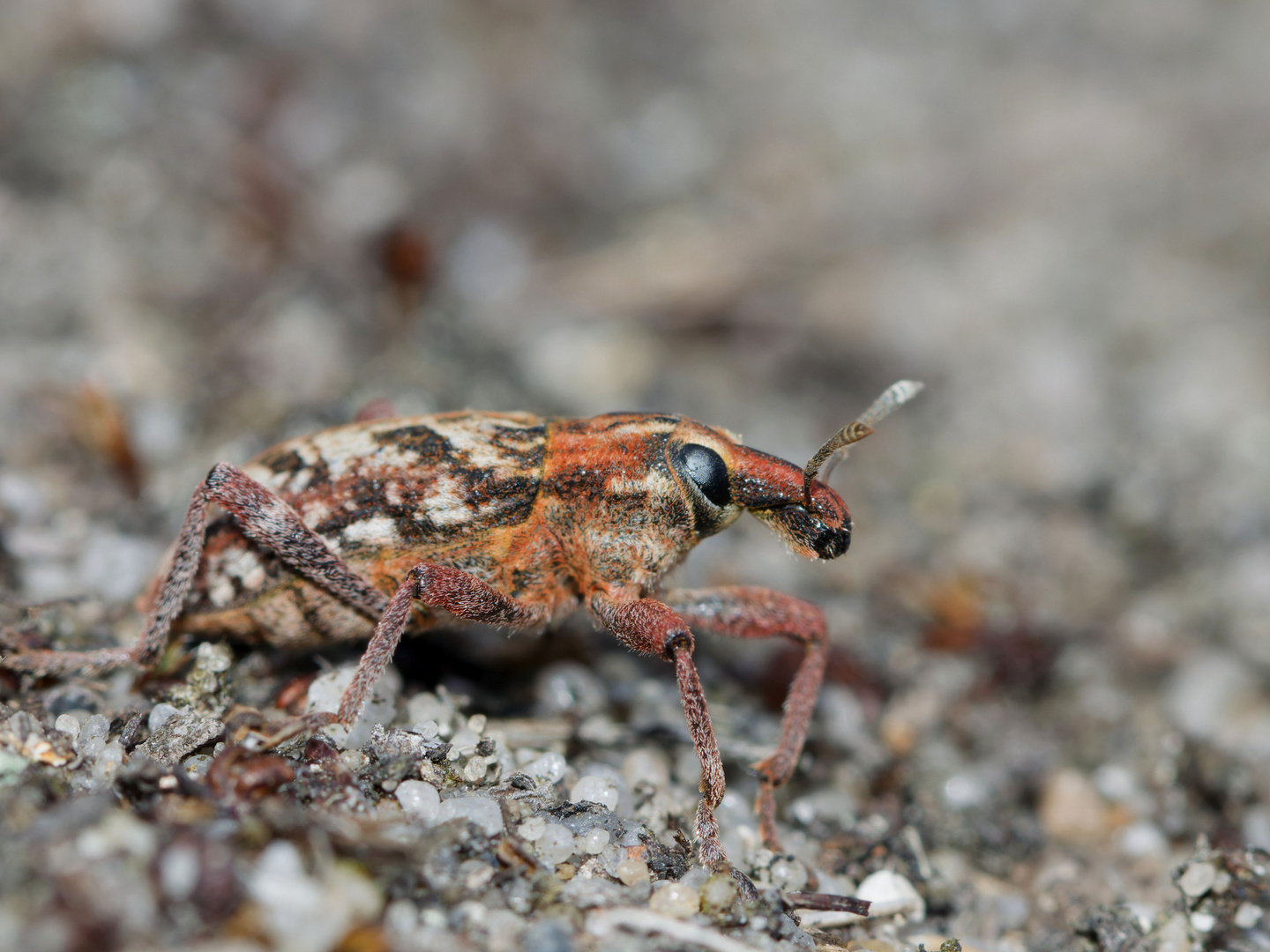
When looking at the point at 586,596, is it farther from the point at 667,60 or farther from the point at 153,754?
the point at 667,60

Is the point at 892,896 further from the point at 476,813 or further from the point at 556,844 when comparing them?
the point at 476,813

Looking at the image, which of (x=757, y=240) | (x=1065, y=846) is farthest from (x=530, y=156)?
(x=1065, y=846)

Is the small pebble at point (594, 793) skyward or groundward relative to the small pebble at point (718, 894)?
skyward

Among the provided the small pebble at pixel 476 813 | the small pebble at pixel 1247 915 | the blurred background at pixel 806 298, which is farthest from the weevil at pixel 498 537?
the small pebble at pixel 1247 915

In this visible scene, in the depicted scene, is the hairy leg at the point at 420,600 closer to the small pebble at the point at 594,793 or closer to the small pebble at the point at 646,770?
the small pebble at the point at 594,793

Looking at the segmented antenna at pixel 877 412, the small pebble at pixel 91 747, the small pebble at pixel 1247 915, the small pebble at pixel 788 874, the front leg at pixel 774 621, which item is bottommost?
the small pebble at pixel 91 747

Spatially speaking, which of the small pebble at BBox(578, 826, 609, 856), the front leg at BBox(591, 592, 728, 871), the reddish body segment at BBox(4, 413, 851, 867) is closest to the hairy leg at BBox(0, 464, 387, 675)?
the reddish body segment at BBox(4, 413, 851, 867)

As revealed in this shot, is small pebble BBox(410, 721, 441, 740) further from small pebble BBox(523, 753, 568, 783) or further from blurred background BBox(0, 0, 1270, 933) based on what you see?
blurred background BBox(0, 0, 1270, 933)
